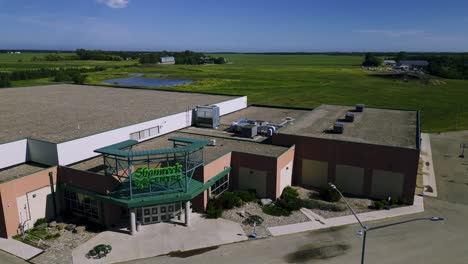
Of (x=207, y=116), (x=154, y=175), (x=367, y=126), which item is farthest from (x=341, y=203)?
(x=207, y=116)

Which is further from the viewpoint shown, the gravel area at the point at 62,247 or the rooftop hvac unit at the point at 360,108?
the rooftop hvac unit at the point at 360,108

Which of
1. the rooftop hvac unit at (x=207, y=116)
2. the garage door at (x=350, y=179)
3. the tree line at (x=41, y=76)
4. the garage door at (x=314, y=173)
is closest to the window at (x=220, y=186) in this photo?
the garage door at (x=314, y=173)

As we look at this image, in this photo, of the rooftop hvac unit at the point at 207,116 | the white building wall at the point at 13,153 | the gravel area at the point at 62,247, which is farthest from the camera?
the rooftop hvac unit at the point at 207,116

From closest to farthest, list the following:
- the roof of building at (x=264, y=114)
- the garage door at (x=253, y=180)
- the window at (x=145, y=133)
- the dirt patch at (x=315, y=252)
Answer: the dirt patch at (x=315, y=252) < the garage door at (x=253, y=180) < the window at (x=145, y=133) < the roof of building at (x=264, y=114)

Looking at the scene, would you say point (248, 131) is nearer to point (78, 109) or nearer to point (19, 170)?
point (19, 170)

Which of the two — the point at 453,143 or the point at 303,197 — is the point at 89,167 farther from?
the point at 453,143

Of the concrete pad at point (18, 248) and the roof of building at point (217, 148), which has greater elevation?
the roof of building at point (217, 148)

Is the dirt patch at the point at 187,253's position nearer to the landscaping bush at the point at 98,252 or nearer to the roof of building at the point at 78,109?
the landscaping bush at the point at 98,252

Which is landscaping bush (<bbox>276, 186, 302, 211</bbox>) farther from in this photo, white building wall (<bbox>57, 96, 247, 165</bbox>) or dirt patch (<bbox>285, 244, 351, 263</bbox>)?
white building wall (<bbox>57, 96, 247, 165</bbox>)
